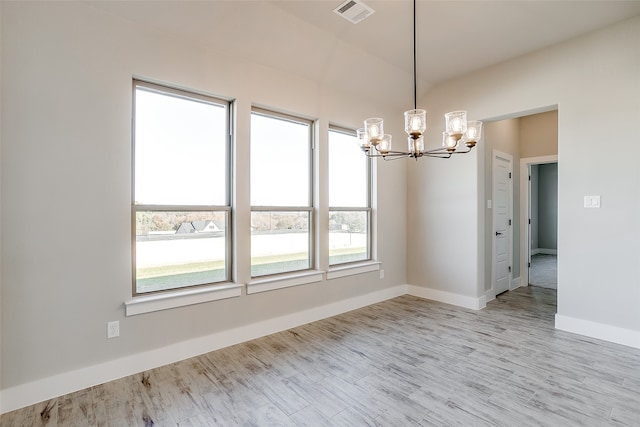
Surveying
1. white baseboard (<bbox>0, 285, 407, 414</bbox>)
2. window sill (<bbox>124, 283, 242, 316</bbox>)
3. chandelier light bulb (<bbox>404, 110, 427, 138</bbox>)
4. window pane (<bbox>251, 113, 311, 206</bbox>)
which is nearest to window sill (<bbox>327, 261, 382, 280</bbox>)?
white baseboard (<bbox>0, 285, 407, 414</bbox>)

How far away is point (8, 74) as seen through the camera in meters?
2.08

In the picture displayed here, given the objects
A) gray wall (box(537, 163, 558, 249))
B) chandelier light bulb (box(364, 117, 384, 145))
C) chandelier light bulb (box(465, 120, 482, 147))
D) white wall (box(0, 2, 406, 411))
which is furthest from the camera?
gray wall (box(537, 163, 558, 249))

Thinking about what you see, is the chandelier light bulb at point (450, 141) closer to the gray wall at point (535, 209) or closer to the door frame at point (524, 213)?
the door frame at point (524, 213)

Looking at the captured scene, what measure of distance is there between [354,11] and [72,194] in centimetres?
284

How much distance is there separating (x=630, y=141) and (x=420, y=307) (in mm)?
2906

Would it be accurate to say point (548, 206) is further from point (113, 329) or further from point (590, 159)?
point (113, 329)

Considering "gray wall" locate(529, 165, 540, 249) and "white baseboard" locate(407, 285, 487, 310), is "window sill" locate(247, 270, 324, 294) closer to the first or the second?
"white baseboard" locate(407, 285, 487, 310)

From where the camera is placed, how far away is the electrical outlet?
2.43 meters

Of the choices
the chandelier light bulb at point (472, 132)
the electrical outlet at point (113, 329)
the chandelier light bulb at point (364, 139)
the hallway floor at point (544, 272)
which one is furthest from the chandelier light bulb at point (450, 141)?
the hallway floor at point (544, 272)

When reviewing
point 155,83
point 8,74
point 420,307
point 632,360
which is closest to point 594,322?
point 632,360

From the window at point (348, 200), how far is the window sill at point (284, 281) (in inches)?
15.8

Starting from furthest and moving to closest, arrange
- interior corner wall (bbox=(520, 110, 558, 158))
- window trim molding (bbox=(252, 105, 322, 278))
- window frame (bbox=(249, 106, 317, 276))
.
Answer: interior corner wall (bbox=(520, 110, 558, 158)) → window frame (bbox=(249, 106, 317, 276)) → window trim molding (bbox=(252, 105, 322, 278))

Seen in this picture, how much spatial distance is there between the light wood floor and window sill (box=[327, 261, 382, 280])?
738 mm

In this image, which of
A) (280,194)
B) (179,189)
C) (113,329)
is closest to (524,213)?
(280,194)
